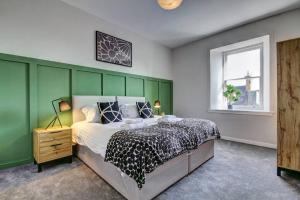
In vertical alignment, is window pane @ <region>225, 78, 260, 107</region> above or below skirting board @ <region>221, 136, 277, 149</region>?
above

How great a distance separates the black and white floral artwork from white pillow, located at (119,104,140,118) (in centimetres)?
112

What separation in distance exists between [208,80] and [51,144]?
396cm

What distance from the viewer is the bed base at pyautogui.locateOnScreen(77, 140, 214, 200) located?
155 cm

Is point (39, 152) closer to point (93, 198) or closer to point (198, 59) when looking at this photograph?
point (93, 198)

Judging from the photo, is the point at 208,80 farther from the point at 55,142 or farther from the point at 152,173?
the point at 55,142

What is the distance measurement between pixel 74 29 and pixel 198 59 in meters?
3.34

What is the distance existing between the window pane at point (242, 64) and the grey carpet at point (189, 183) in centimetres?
228

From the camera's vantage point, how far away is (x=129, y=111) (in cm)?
328

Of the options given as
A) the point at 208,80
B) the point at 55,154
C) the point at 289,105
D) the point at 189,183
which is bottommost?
the point at 189,183

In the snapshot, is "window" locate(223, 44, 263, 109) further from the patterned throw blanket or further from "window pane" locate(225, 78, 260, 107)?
the patterned throw blanket

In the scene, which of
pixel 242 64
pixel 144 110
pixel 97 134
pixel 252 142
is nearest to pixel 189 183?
pixel 97 134

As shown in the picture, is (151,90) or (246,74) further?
(151,90)

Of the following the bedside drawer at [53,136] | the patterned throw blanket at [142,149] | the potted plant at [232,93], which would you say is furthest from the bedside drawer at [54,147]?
the potted plant at [232,93]

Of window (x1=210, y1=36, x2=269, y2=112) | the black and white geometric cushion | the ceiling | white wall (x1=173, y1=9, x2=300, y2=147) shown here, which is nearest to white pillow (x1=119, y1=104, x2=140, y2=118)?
the black and white geometric cushion
